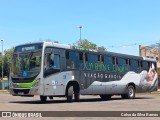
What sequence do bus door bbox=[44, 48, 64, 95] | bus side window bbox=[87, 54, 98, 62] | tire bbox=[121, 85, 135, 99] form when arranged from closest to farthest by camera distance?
bus door bbox=[44, 48, 64, 95] < bus side window bbox=[87, 54, 98, 62] < tire bbox=[121, 85, 135, 99]

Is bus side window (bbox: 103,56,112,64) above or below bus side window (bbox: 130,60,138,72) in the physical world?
above

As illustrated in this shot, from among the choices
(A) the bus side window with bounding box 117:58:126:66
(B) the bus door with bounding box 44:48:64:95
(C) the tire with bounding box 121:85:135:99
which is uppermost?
(A) the bus side window with bounding box 117:58:126:66

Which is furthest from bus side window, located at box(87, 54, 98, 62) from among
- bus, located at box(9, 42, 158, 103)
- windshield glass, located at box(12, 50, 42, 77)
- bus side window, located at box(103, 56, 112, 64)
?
windshield glass, located at box(12, 50, 42, 77)

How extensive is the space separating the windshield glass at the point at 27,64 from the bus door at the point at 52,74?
0.45 metres

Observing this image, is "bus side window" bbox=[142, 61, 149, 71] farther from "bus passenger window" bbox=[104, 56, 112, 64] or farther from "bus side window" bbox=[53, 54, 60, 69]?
"bus side window" bbox=[53, 54, 60, 69]

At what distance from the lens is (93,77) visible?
2442 centimetres

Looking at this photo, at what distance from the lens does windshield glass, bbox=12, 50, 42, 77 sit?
20.8 m

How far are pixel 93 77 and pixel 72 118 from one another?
38.7 ft

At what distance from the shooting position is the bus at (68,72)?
20891 millimetres

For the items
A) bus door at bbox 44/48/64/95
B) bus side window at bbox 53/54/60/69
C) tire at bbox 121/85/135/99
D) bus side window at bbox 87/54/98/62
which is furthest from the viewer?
tire at bbox 121/85/135/99

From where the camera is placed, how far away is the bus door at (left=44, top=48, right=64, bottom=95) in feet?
68.7

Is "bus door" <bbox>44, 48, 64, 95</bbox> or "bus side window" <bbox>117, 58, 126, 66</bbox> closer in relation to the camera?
"bus door" <bbox>44, 48, 64, 95</bbox>

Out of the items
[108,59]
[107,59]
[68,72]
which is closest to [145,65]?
[108,59]

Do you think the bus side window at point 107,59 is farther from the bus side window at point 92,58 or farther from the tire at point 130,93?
the tire at point 130,93
